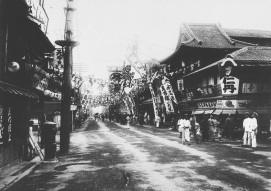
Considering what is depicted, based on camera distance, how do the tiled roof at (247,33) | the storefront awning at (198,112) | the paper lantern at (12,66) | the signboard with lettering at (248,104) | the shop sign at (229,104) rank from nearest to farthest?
the paper lantern at (12,66)
the signboard with lettering at (248,104)
the shop sign at (229,104)
the storefront awning at (198,112)
the tiled roof at (247,33)

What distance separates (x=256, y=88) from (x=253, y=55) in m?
2.99

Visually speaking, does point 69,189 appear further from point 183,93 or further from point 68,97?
point 183,93

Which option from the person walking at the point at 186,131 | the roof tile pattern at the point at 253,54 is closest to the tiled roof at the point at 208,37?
the roof tile pattern at the point at 253,54

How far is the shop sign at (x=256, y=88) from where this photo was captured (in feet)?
83.5

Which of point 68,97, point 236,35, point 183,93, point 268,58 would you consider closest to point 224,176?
point 68,97

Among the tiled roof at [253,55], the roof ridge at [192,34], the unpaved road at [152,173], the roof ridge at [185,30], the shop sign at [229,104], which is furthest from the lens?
the roof ridge at [185,30]

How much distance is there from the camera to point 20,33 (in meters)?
14.0

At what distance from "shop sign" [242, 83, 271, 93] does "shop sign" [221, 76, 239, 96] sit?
1541 mm

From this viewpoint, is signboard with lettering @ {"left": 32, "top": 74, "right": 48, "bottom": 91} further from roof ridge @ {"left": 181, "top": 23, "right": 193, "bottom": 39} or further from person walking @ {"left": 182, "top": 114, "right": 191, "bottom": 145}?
roof ridge @ {"left": 181, "top": 23, "right": 193, "bottom": 39}

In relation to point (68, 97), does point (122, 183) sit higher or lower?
lower

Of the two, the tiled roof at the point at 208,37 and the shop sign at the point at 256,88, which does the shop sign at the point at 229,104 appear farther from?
the tiled roof at the point at 208,37

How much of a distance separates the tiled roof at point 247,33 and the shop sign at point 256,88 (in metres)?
13.4

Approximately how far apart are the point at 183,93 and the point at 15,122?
27107 mm

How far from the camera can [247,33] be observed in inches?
1511
